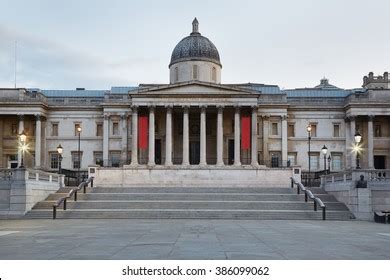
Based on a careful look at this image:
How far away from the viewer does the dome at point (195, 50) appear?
7500cm

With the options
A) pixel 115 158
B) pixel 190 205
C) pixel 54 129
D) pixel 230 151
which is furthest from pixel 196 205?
pixel 54 129

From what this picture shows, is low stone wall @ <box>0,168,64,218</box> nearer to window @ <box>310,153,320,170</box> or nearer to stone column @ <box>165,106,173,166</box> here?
stone column @ <box>165,106,173,166</box>

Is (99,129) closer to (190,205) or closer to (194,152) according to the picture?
(194,152)

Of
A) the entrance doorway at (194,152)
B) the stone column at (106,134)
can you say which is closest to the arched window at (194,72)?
the entrance doorway at (194,152)

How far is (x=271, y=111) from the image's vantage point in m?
72.5

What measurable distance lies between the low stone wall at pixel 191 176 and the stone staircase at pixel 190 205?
11383mm

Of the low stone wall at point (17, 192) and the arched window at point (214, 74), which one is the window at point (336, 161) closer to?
the arched window at point (214, 74)

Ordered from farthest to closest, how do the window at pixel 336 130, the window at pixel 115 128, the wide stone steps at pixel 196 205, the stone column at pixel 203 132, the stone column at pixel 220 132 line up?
the window at pixel 336 130 → the window at pixel 115 128 → the stone column at pixel 220 132 → the stone column at pixel 203 132 → the wide stone steps at pixel 196 205

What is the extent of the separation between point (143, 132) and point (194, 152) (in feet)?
28.1

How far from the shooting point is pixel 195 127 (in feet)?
238

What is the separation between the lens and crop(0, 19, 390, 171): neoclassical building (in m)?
71.0

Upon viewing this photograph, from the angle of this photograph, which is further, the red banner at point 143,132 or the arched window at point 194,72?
the arched window at point 194,72

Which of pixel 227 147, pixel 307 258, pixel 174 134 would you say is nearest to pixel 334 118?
pixel 227 147

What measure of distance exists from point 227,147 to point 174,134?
6.97m
